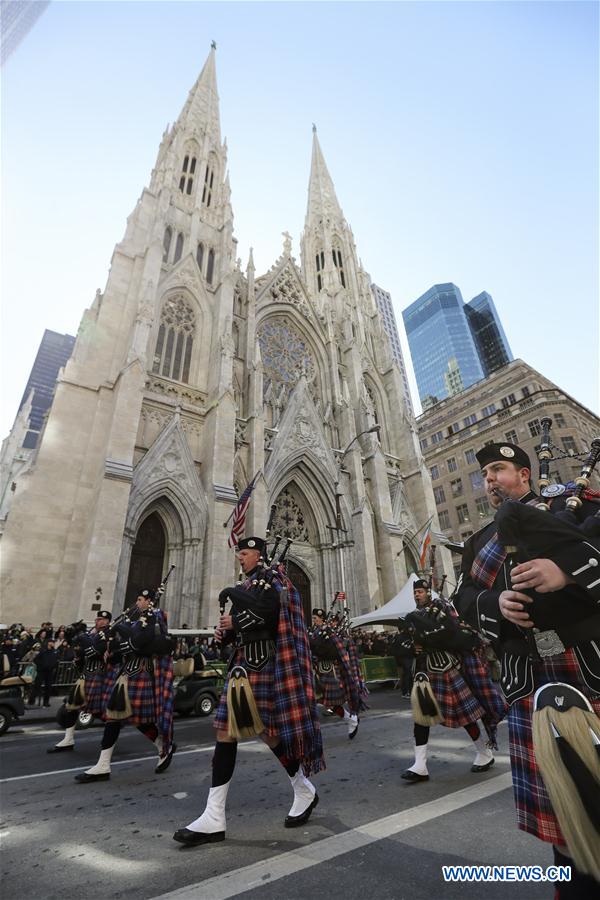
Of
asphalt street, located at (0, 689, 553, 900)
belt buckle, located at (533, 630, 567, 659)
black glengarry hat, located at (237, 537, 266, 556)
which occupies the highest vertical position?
black glengarry hat, located at (237, 537, 266, 556)

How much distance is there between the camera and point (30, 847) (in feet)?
10.4

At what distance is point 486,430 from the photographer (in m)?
43.3

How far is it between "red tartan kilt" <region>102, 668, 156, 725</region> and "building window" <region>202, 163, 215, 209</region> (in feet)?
99.3

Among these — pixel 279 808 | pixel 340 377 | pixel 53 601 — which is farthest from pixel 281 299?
pixel 279 808

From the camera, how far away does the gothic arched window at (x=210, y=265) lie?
83.4 ft

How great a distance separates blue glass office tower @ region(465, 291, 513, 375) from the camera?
3937 inches

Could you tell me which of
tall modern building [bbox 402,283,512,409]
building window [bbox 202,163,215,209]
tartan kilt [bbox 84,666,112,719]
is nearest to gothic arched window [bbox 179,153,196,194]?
building window [bbox 202,163,215,209]

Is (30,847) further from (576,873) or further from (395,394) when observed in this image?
(395,394)

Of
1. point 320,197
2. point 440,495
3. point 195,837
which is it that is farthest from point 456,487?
point 195,837

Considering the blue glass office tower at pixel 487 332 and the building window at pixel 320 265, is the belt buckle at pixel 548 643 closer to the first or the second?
the building window at pixel 320 265

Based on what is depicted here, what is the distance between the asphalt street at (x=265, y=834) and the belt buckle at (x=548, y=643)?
148 cm

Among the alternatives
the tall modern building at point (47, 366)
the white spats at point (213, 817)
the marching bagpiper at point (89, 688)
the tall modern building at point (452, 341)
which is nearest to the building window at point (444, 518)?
the marching bagpiper at point (89, 688)

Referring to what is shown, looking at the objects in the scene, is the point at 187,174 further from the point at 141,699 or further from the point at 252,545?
the point at 141,699

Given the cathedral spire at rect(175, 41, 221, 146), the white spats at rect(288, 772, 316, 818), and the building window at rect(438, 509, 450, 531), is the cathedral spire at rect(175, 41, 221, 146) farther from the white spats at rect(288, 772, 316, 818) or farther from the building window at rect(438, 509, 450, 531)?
the building window at rect(438, 509, 450, 531)
